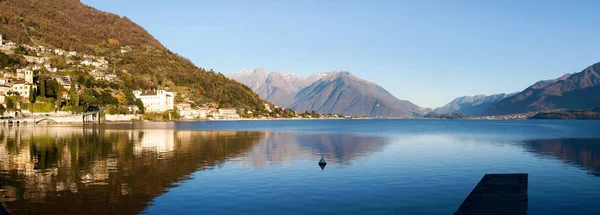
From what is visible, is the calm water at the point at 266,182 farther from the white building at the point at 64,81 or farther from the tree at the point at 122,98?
the tree at the point at 122,98

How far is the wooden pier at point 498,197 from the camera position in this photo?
19480 millimetres

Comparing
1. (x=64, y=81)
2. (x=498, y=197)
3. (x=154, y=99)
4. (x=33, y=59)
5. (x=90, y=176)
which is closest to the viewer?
(x=498, y=197)

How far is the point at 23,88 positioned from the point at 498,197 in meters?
146

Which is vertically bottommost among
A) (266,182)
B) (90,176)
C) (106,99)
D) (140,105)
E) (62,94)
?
(266,182)

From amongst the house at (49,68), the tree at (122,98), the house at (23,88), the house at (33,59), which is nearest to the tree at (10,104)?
the house at (23,88)

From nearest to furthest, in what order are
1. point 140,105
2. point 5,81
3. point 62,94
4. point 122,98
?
point 5,81 < point 62,94 < point 122,98 < point 140,105

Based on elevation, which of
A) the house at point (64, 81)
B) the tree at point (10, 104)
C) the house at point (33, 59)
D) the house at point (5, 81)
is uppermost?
the house at point (33, 59)

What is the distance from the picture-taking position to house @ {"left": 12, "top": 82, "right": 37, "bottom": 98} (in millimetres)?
137312

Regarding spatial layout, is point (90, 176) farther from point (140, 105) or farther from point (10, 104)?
point (140, 105)

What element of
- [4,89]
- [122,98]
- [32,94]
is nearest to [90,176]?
[32,94]

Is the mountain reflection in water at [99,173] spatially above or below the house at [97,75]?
below

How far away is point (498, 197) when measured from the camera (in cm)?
2167

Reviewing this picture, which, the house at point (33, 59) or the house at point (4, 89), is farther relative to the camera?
the house at point (33, 59)

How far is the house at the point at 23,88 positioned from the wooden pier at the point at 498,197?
14268 centimetres
